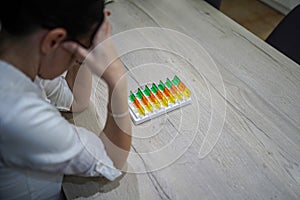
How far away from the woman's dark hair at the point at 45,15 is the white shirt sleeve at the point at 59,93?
26 centimetres

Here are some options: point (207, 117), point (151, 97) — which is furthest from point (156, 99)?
point (207, 117)

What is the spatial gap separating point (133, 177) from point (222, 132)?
0.85 ft

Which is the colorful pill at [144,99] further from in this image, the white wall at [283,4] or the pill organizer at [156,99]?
the white wall at [283,4]

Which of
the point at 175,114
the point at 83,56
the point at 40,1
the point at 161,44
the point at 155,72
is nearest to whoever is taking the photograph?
the point at 40,1

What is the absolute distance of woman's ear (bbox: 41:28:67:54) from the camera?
1.56ft

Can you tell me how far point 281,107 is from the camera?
2.80ft

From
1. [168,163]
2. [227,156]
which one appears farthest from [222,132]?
[168,163]

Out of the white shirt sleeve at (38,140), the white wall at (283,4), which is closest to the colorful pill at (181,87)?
the white shirt sleeve at (38,140)

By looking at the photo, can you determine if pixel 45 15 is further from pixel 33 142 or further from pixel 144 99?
pixel 144 99

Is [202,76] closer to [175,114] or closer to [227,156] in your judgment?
[175,114]

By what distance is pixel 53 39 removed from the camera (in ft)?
1.60

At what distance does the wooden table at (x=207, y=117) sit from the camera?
0.67 m

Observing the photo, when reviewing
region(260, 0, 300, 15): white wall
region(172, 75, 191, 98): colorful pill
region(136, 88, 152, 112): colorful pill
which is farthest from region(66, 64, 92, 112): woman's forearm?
region(260, 0, 300, 15): white wall

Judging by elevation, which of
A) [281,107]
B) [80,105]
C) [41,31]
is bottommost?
[80,105]
